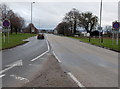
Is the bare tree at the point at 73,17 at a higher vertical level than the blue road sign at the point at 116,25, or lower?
higher

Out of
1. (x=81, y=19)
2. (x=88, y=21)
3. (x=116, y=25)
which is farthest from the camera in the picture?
(x=88, y=21)

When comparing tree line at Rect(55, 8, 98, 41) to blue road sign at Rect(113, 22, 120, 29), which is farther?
tree line at Rect(55, 8, 98, 41)

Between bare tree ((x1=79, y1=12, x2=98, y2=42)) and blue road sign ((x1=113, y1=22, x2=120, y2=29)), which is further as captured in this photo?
bare tree ((x1=79, y1=12, x2=98, y2=42))

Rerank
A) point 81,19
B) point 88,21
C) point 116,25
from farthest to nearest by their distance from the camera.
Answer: point 88,21 → point 81,19 → point 116,25

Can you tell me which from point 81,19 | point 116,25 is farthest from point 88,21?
point 116,25

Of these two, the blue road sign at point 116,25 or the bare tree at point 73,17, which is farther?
the bare tree at point 73,17

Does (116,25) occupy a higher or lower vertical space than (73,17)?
lower

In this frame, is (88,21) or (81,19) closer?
(81,19)

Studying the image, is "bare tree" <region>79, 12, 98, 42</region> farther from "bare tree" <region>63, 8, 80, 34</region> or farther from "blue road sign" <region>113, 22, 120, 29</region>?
"blue road sign" <region>113, 22, 120, 29</region>

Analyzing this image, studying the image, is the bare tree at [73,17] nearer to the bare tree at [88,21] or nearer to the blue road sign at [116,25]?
the bare tree at [88,21]

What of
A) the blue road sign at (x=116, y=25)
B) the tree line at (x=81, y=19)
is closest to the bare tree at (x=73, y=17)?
the tree line at (x=81, y=19)

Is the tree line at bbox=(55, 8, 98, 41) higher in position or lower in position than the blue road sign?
higher

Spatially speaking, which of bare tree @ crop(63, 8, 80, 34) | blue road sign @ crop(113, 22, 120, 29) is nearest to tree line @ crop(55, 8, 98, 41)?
bare tree @ crop(63, 8, 80, 34)

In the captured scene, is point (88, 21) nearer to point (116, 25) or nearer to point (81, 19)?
point (81, 19)
